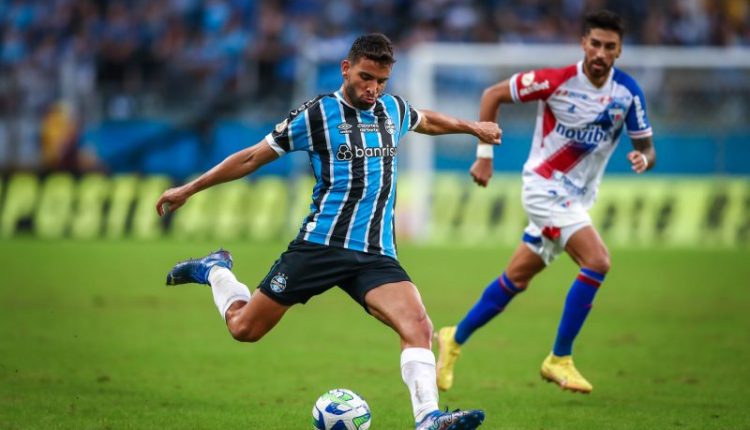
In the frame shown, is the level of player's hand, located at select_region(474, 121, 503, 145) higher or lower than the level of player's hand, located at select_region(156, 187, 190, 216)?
higher

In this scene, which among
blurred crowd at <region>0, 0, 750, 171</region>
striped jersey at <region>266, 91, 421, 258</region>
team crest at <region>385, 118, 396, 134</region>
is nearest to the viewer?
striped jersey at <region>266, 91, 421, 258</region>

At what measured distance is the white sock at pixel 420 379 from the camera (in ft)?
21.0

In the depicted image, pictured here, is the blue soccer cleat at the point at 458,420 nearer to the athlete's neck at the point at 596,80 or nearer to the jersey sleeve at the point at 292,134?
the jersey sleeve at the point at 292,134

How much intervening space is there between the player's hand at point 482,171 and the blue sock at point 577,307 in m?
0.99

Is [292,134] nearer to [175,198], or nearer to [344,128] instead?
[344,128]

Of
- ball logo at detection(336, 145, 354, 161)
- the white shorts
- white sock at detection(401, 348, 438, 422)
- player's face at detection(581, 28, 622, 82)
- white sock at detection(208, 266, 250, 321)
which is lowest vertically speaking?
white sock at detection(401, 348, 438, 422)

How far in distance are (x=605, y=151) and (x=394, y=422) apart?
2950 mm

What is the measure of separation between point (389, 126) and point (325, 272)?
952 mm

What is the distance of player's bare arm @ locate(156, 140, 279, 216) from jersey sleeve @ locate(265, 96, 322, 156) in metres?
0.05

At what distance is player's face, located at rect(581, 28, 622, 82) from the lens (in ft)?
28.5

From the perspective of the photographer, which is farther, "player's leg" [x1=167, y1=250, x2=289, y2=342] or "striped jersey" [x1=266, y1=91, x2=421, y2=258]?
"player's leg" [x1=167, y1=250, x2=289, y2=342]

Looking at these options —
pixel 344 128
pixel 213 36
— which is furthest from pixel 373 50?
pixel 213 36

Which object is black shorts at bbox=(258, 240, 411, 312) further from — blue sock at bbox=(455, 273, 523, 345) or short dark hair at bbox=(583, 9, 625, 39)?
short dark hair at bbox=(583, 9, 625, 39)

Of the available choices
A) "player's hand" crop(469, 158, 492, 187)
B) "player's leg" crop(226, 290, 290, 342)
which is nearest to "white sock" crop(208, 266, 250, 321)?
"player's leg" crop(226, 290, 290, 342)
